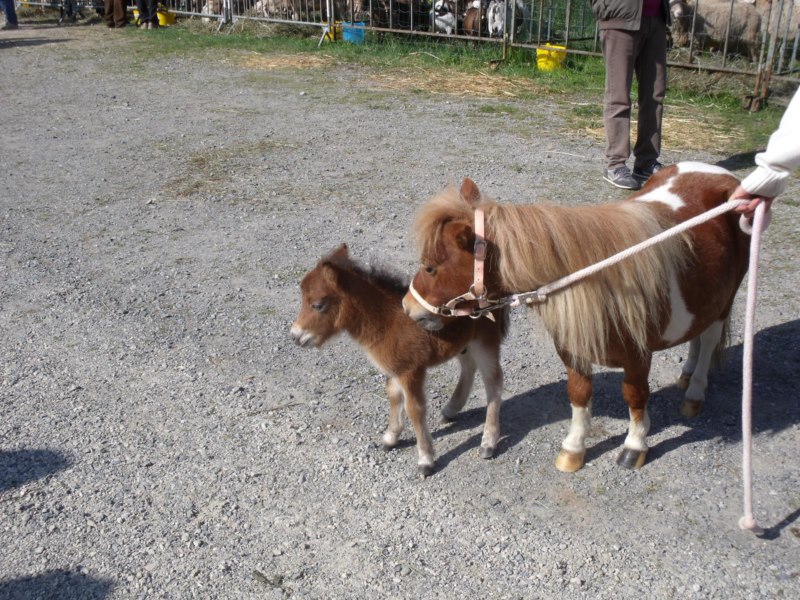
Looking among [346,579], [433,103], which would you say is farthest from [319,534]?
[433,103]

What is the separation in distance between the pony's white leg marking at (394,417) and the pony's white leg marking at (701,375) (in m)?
1.46

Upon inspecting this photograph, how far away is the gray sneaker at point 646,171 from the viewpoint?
24.0ft

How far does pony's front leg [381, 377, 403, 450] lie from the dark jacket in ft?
14.6

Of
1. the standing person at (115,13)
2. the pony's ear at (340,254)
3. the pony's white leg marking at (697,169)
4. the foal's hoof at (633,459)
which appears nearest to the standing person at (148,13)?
the standing person at (115,13)

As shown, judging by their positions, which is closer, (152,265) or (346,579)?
(346,579)

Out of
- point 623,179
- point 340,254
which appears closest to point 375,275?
point 340,254

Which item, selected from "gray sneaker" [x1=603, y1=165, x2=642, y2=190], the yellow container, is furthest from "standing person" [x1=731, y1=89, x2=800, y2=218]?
the yellow container

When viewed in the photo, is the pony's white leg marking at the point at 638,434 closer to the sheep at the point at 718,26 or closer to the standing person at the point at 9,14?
the sheep at the point at 718,26

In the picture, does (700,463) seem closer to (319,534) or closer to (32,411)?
(319,534)

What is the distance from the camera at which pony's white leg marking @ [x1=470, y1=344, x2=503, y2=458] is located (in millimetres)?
3785

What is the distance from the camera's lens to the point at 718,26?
13828 mm

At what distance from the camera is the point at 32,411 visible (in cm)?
423

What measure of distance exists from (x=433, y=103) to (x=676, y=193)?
7.40 m

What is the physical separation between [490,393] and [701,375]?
3.70 feet
